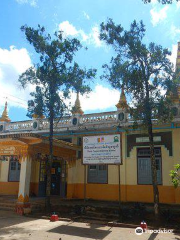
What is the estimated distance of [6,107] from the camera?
66.9ft

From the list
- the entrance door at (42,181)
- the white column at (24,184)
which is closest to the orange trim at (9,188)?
the entrance door at (42,181)

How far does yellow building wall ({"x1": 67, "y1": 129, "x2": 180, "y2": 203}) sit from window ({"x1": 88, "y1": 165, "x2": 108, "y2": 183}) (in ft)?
0.90

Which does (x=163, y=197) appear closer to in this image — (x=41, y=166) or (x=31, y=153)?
(x=31, y=153)

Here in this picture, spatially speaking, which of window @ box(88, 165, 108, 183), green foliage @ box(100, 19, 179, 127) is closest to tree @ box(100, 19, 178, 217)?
green foliage @ box(100, 19, 179, 127)

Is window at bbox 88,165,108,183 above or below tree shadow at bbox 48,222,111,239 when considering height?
above

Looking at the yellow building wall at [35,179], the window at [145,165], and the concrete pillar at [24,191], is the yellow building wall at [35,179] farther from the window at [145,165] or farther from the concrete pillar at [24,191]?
the window at [145,165]

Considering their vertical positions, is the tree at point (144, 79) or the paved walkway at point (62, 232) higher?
the tree at point (144, 79)

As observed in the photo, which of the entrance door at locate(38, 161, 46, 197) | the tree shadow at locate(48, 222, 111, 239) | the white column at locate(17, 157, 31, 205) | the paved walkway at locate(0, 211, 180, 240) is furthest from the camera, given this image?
the entrance door at locate(38, 161, 46, 197)

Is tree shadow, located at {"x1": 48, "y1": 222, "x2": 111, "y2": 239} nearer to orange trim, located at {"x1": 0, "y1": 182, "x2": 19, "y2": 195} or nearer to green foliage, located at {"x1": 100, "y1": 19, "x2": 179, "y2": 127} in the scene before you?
green foliage, located at {"x1": 100, "y1": 19, "x2": 179, "y2": 127}

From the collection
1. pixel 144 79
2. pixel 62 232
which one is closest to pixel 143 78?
pixel 144 79

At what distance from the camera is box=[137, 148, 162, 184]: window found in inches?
576

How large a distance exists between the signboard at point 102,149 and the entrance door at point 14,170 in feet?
30.4

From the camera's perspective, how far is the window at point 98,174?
632 inches

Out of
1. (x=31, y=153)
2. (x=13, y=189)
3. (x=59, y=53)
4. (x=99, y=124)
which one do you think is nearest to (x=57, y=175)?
(x=13, y=189)
